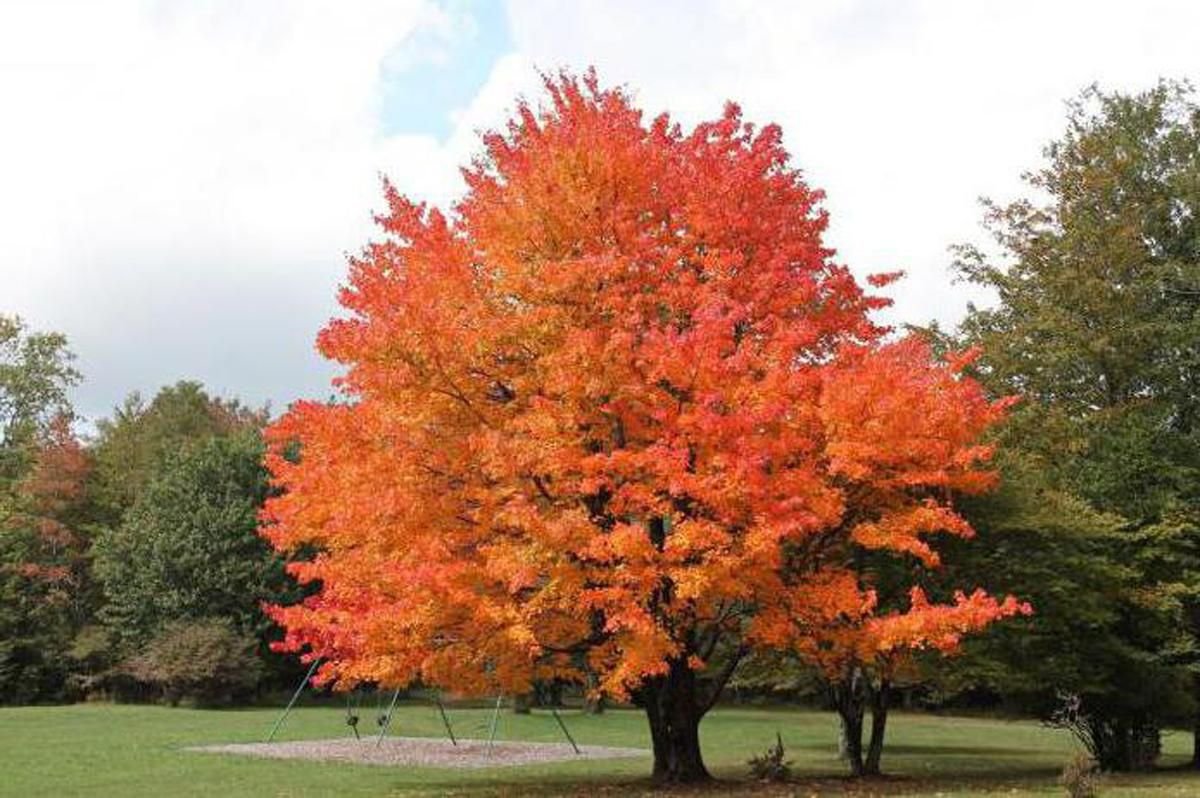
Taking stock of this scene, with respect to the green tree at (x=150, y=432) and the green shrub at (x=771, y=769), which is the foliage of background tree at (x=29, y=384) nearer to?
the green tree at (x=150, y=432)

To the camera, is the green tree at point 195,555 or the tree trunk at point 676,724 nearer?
the tree trunk at point 676,724

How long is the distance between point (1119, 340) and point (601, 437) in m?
19.2

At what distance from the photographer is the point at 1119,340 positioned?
1220 inches

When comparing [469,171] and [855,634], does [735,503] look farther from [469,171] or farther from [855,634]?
[469,171]

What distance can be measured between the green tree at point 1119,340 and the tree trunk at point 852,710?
5.56m

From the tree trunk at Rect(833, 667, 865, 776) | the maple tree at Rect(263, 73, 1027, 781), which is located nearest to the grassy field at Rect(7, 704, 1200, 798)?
the tree trunk at Rect(833, 667, 865, 776)

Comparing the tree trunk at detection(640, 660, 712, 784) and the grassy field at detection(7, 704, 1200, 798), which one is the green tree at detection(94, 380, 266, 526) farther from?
the tree trunk at detection(640, 660, 712, 784)

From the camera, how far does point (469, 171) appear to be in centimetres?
2078

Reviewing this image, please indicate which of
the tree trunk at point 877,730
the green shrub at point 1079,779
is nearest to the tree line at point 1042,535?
the tree trunk at point 877,730

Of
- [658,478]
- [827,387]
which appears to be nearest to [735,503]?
[658,478]

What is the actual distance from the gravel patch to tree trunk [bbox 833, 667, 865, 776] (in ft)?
24.9

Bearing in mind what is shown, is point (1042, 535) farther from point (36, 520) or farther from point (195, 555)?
point (36, 520)

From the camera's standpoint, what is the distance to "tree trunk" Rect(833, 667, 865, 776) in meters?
23.6

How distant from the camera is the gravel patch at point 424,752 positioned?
28.4m
